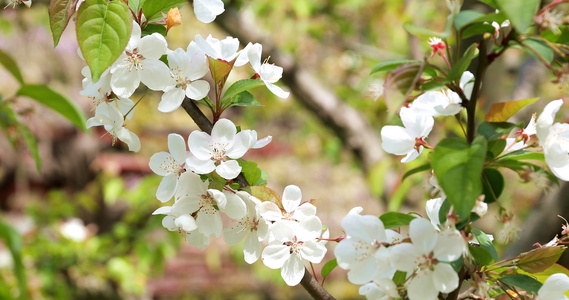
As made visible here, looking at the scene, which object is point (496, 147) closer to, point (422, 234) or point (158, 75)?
point (422, 234)

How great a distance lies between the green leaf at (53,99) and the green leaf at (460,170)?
0.57m

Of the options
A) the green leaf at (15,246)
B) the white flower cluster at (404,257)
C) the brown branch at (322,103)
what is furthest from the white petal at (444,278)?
the brown branch at (322,103)

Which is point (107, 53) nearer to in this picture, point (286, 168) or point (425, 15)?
point (425, 15)

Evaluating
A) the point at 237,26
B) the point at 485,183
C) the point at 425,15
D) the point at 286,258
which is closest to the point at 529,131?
the point at 485,183

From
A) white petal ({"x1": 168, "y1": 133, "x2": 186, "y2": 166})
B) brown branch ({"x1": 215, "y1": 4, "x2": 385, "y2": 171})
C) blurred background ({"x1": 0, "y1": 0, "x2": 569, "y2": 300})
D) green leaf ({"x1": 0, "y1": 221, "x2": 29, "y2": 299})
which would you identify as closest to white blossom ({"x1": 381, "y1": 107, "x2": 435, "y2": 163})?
blurred background ({"x1": 0, "y1": 0, "x2": 569, "y2": 300})

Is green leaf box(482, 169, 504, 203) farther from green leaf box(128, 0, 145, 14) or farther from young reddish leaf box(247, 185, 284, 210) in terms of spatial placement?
green leaf box(128, 0, 145, 14)

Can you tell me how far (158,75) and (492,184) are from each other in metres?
0.22

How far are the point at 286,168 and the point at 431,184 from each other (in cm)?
307

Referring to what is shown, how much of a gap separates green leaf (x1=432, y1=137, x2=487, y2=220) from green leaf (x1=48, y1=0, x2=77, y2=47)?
0.76ft

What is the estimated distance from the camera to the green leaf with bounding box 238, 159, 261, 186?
37cm

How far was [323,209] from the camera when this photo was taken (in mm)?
3311

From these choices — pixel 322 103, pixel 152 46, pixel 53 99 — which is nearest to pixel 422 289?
pixel 152 46

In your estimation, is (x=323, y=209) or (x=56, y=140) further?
(x=56, y=140)

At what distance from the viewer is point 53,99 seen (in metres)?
0.73
